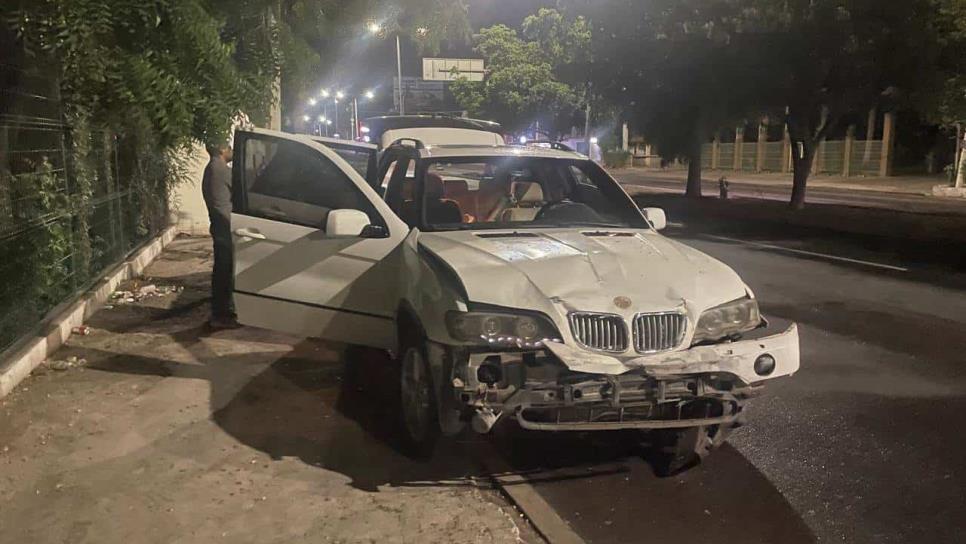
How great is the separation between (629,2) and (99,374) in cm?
2008

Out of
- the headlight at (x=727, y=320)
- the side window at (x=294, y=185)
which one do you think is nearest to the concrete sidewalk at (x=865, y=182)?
the side window at (x=294, y=185)

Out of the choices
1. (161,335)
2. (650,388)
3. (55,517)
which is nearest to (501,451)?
(650,388)

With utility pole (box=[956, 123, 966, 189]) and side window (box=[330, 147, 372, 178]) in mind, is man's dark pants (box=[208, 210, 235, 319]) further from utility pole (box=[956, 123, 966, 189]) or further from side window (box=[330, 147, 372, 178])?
utility pole (box=[956, 123, 966, 189])

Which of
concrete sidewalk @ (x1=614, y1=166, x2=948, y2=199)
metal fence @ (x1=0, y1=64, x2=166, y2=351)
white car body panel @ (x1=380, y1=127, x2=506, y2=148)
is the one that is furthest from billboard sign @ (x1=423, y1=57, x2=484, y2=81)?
metal fence @ (x1=0, y1=64, x2=166, y2=351)

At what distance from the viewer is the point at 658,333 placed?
416cm

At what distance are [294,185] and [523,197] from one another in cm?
179

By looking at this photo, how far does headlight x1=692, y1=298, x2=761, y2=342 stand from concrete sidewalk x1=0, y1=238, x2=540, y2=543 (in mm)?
1339

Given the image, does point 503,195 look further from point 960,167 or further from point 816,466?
point 960,167

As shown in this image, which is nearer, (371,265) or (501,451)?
(501,451)

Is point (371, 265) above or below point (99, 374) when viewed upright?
above

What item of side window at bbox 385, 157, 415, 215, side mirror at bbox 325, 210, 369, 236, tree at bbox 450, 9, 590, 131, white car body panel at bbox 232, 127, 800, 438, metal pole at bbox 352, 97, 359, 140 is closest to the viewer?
white car body panel at bbox 232, 127, 800, 438

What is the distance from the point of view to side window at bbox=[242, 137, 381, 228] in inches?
237

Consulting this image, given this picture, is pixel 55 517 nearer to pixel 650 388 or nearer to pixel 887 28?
pixel 650 388

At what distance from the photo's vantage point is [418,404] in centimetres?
482
